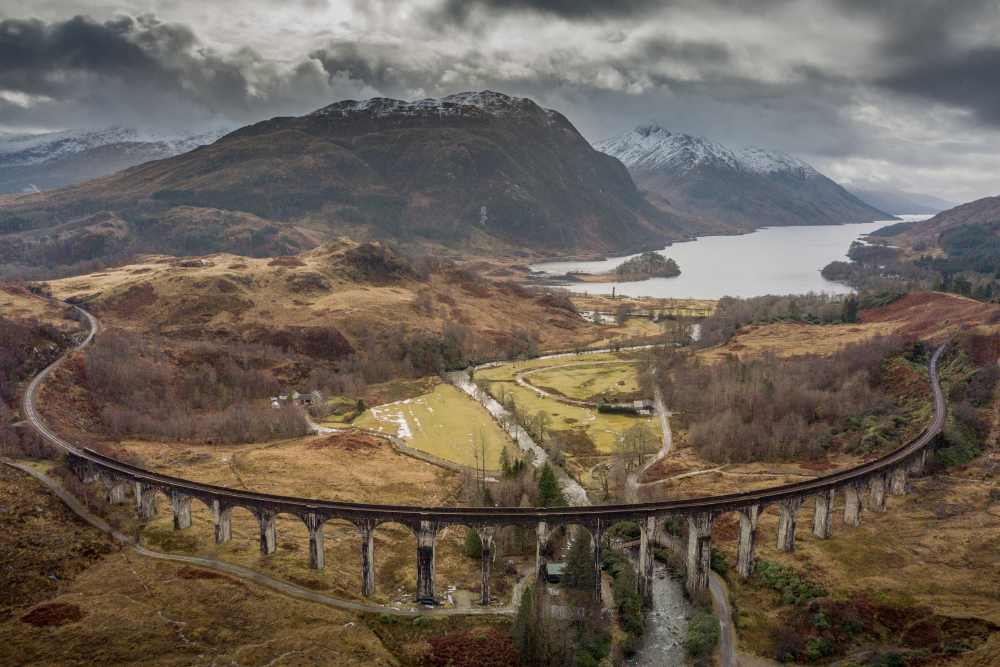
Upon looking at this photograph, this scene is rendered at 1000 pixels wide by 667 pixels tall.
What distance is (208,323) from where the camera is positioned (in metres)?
169

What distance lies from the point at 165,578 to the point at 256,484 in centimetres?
2733

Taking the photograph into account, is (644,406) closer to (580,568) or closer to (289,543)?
(580,568)

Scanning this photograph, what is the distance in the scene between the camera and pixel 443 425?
120562mm

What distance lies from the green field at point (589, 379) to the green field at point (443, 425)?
22.7 meters

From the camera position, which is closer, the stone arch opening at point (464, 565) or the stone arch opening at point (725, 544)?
the stone arch opening at point (464, 565)

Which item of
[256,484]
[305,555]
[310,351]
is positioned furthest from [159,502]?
[310,351]

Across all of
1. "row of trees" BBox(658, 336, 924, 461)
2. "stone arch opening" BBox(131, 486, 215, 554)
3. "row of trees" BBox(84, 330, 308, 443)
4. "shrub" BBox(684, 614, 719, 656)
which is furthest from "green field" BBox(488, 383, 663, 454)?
"stone arch opening" BBox(131, 486, 215, 554)

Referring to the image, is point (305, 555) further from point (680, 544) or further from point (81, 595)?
point (680, 544)

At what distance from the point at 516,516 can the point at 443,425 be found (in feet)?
197

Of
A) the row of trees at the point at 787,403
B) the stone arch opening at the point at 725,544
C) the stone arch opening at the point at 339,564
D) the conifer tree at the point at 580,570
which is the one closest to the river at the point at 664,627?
the stone arch opening at the point at 725,544

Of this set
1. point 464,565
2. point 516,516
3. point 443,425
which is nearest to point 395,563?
point 464,565

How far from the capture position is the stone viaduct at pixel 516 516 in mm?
61156

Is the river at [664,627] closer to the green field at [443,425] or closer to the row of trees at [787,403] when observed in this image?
the green field at [443,425]

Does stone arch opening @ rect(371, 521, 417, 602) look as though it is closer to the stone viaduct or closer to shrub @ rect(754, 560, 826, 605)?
the stone viaduct
